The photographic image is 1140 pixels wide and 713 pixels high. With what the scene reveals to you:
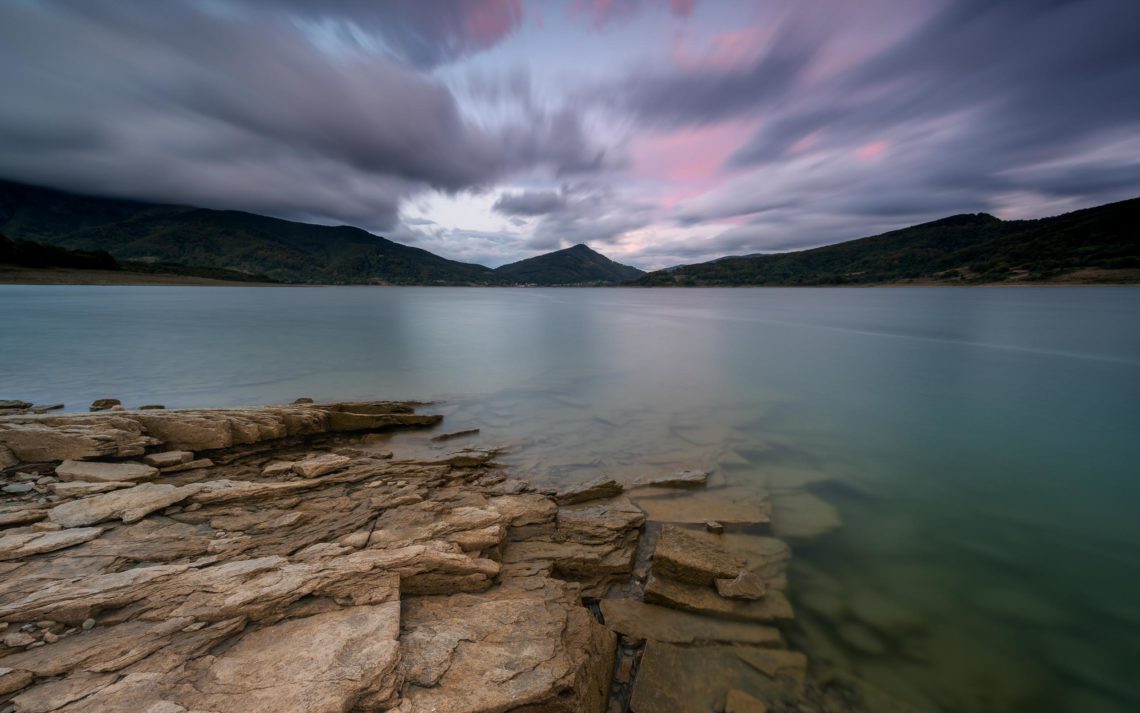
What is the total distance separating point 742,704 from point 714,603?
131 cm

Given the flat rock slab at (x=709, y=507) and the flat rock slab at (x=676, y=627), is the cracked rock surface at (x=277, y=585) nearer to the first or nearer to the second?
the flat rock slab at (x=676, y=627)

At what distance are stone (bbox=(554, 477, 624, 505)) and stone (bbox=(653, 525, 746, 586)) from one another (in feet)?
6.13

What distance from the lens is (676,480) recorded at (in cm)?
884

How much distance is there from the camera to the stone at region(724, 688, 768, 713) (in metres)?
4.13

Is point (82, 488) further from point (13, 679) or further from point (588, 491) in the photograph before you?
point (588, 491)

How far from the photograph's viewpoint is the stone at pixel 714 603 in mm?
5332

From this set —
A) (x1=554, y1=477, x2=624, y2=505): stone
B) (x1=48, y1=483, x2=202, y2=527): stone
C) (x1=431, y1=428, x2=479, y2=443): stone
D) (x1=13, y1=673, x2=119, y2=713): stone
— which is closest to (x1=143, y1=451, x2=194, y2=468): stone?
(x1=48, y1=483, x2=202, y2=527): stone

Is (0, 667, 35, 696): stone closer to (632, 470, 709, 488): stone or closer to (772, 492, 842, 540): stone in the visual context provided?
(632, 470, 709, 488): stone

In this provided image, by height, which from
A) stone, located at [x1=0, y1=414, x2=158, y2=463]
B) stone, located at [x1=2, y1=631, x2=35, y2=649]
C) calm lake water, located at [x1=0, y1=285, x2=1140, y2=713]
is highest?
stone, located at [x1=0, y1=414, x2=158, y2=463]

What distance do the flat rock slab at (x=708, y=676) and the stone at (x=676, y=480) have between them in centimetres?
394

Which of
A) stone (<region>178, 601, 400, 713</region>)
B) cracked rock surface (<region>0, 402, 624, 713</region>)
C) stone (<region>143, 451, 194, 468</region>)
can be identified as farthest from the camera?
stone (<region>143, 451, 194, 468</region>)

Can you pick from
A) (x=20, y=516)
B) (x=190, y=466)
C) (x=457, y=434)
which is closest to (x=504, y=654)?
(x=20, y=516)

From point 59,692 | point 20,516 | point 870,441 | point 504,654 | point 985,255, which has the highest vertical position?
point 985,255

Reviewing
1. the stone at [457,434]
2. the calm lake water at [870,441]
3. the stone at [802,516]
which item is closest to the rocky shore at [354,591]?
the stone at [802,516]
